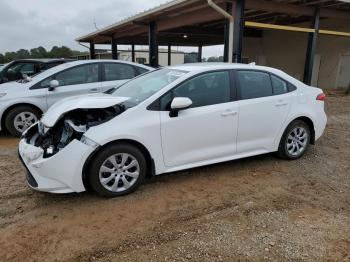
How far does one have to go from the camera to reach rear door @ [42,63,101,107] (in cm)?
650

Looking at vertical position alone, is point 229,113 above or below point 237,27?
below

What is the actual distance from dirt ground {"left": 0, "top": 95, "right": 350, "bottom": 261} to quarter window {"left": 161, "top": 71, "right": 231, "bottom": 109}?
3.41ft

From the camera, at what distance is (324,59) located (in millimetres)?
15062

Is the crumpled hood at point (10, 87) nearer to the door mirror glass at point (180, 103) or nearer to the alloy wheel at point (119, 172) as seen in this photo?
the alloy wheel at point (119, 172)

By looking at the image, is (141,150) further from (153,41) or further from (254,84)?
(153,41)

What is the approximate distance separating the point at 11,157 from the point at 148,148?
2.79 m

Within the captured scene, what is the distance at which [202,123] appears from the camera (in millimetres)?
3951

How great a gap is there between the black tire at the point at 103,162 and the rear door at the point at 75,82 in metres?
3.57

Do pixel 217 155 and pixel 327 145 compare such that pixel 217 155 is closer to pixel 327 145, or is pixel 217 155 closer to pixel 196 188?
pixel 196 188

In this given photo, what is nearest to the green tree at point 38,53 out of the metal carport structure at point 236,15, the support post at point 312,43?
the metal carport structure at point 236,15

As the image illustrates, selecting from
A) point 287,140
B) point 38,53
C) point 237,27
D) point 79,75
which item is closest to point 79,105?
point 287,140

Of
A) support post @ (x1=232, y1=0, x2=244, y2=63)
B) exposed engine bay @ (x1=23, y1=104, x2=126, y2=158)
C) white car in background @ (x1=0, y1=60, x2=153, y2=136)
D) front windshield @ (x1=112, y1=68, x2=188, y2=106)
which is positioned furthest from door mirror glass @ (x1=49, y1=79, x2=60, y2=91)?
support post @ (x1=232, y1=0, x2=244, y2=63)

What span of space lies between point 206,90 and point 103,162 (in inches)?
64.2

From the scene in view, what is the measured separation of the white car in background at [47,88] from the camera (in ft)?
20.4
